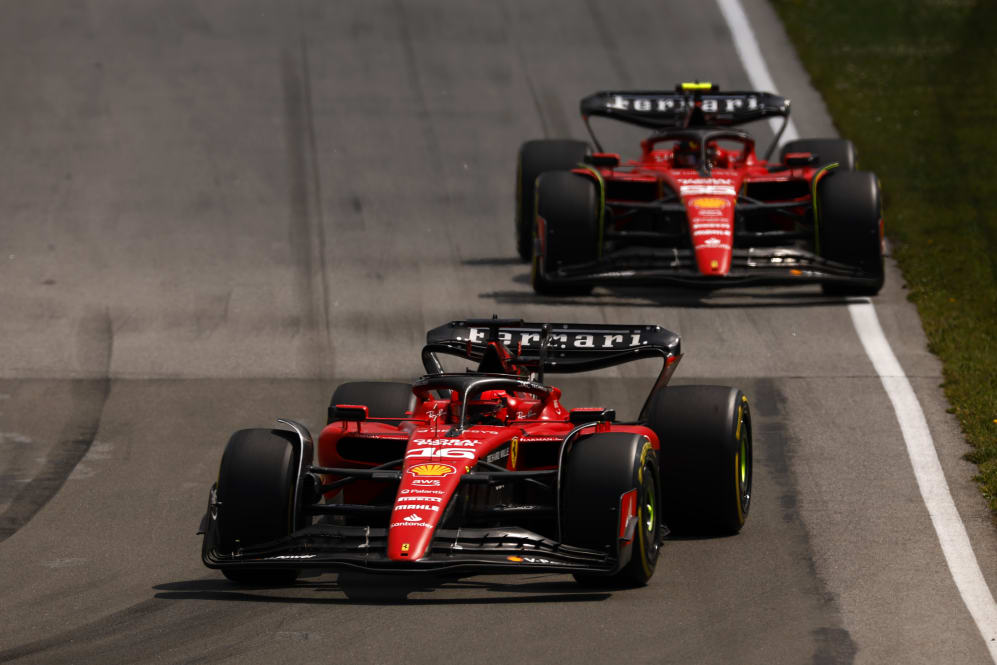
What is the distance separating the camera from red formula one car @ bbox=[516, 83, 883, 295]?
725 inches

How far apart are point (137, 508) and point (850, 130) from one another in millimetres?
16417

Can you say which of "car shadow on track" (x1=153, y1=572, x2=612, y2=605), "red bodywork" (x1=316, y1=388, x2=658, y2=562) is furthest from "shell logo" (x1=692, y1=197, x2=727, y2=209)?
"car shadow on track" (x1=153, y1=572, x2=612, y2=605)

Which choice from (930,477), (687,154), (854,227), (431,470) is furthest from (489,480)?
(687,154)

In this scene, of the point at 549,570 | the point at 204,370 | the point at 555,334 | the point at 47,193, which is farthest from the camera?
the point at 47,193

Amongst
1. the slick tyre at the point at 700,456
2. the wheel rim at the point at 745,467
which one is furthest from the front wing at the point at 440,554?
the wheel rim at the point at 745,467

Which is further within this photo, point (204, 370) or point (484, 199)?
point (484, 199)

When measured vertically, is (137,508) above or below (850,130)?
below

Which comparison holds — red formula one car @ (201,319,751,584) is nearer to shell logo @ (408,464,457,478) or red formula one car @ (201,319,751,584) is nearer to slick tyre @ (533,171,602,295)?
shell logo @ (408,464,457,478)

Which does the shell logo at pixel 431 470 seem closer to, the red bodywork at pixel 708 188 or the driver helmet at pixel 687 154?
the red bodywork at pixel 708 188

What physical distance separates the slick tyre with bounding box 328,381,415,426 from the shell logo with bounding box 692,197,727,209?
717cm

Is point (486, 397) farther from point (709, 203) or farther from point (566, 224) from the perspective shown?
point (709, 203)

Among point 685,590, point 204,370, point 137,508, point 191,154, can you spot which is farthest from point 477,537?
point 191,154

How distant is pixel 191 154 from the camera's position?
82.5 feet

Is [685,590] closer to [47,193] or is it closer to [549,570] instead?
[549,570]
